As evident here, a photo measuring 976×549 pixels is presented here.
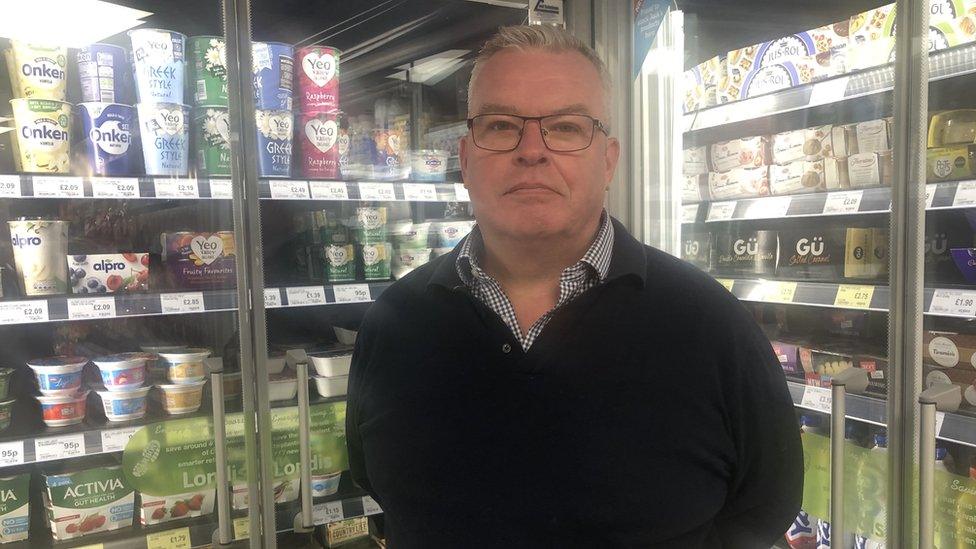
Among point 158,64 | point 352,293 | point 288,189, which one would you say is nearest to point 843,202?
point 352,293

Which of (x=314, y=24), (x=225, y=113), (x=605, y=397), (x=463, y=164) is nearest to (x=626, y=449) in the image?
(x=605, y=397)

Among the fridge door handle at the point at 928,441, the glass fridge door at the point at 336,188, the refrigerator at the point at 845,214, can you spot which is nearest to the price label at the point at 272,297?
the glass fridge door at the point at 336,188

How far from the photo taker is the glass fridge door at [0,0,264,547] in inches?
69.8

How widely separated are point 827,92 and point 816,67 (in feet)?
0.50

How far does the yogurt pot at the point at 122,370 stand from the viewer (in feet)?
6.27

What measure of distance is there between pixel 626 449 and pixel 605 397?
10 cm

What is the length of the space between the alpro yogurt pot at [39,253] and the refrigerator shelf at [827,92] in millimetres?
1886

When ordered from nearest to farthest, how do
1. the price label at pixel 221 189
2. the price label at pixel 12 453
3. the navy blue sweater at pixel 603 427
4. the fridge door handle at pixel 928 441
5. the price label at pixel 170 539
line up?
the navy blue sweater at pixel 603 427 < the fridge door handle at pixel 928 441 < the price label at pixel 12 453 < the price label at pixel 221 189 < the price label at pixel 170 539

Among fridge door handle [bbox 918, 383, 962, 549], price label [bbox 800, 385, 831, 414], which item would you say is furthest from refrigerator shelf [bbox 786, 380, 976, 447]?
fridge door handle [bbox 918, 383, 962, 549]

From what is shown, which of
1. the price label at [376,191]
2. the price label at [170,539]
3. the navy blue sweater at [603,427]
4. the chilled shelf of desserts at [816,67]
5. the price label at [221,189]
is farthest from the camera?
the price label at [376,191]

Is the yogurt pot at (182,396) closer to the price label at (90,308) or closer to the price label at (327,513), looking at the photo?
the price label at (90,308)

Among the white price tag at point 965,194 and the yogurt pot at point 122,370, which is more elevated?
the white price tag at point 965,194

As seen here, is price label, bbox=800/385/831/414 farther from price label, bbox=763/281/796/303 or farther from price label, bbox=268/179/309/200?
price label, bbox=268/179/309/200

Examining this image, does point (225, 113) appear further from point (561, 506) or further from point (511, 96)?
point (561, 506)
